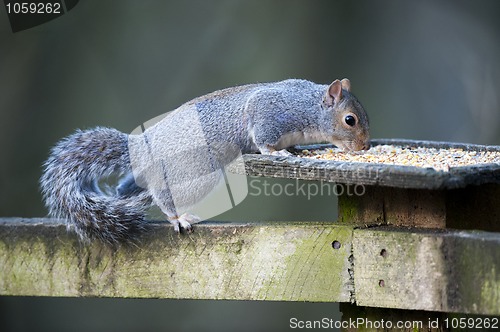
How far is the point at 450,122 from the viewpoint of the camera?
349 cm

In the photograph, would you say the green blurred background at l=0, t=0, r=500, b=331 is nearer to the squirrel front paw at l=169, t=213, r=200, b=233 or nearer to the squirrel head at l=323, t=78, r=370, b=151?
the squirrel head at l=323, t=78, r=370, b=151

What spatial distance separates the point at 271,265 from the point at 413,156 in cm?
50

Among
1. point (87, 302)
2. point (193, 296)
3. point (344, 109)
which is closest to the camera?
point (193, 296)

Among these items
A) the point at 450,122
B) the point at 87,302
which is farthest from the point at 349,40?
the point at 87,302

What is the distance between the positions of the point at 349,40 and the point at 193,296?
2.33m

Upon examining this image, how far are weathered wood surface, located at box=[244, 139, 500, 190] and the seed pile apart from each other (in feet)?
0.61

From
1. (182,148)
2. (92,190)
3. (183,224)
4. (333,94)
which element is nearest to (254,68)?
(333,94)

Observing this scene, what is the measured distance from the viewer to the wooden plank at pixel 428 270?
1280 mm

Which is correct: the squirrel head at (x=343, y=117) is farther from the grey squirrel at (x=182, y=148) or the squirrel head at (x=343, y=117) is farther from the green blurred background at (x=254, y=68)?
the green blurred background at (x=254, y=68)

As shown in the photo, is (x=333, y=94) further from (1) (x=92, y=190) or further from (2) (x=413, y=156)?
(1) (x=92, y=190)

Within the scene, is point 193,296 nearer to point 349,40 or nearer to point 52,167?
point 52,167

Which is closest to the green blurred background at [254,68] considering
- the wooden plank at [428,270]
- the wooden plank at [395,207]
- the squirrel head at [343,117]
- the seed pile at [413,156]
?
the squirrel head at [343,117]

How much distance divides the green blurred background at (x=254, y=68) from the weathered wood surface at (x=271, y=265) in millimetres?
1792

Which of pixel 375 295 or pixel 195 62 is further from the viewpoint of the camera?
pixel 195 62
